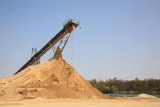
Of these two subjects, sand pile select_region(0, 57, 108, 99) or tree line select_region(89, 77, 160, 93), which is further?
tree line select_region(89, 77, 160, 93)

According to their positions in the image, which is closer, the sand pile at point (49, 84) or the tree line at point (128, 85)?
the sand pile at point (49, 84)

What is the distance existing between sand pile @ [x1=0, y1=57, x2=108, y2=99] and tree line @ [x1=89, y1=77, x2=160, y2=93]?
45702 millimetres

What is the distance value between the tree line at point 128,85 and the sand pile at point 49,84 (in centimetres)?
4570

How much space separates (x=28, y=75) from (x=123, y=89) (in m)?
54.1

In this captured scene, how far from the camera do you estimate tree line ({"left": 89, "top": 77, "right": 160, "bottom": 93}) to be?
60091mm

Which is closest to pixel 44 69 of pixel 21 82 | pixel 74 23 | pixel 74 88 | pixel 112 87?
pixel 21 82

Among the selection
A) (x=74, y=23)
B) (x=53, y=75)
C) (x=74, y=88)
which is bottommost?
(x=74, y=88)

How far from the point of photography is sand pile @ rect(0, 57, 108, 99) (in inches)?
754

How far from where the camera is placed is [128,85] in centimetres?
6512

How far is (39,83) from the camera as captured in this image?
20.3m

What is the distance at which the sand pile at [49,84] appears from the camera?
19158mm

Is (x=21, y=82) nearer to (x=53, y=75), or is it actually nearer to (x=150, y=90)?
(x=53, y=75)

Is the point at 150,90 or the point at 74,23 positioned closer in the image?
the point at 74,23

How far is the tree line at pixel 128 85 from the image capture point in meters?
60.1
